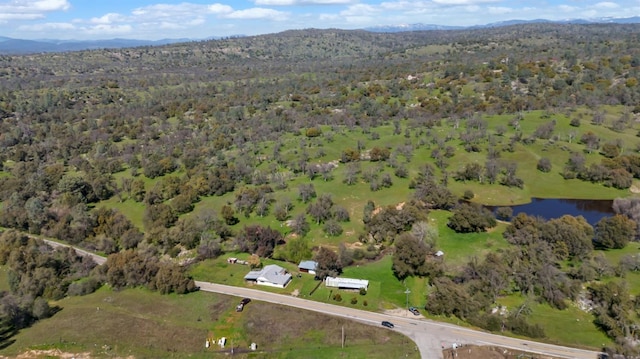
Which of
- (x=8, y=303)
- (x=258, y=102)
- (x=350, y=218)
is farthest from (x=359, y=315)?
(x=258, y=102)

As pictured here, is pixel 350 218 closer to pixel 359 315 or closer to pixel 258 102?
pixel 359 315

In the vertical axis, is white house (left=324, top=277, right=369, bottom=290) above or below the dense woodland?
below

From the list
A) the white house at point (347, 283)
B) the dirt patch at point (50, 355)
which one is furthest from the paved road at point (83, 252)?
the white house at point (347, 283)

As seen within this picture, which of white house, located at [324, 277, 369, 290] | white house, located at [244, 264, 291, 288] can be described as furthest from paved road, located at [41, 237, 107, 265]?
white house, located at [324, 277, 369, 290]

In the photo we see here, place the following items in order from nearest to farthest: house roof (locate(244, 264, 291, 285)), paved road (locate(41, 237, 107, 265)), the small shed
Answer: house roof (locate(244, 264, 291, 285)) < the small shed < paved road (locate(41, 237, 107, 265))

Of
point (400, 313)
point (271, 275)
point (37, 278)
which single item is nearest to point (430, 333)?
point (400, 313)

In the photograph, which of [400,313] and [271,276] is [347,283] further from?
[271,276]

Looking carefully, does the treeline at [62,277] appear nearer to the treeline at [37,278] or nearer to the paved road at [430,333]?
the treeline at [37,278]

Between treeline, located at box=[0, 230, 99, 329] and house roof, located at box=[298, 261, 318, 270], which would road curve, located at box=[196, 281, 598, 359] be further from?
treeline, located at box=[0, 230, 99, 329]
